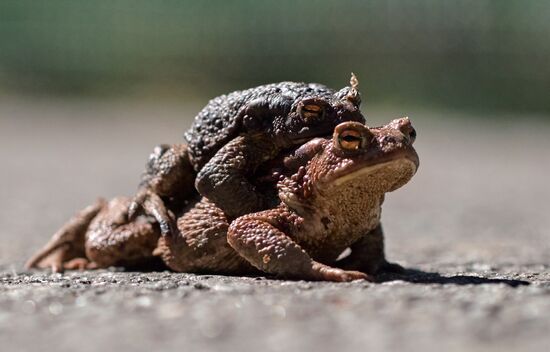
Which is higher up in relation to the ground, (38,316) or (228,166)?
(228,166)

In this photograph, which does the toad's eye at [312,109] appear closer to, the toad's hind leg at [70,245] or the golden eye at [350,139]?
the golden eye at [350,139]

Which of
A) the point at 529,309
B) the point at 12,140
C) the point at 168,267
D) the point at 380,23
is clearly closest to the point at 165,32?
the point at 380,23

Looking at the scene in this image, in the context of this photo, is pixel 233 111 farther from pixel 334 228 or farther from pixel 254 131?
pixel 334 228

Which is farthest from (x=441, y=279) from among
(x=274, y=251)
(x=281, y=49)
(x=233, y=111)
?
(x=281, y=49)

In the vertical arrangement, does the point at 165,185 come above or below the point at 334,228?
above

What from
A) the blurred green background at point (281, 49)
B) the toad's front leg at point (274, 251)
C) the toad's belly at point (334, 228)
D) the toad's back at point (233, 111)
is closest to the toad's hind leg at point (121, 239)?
the toad's back at point (233, 111)

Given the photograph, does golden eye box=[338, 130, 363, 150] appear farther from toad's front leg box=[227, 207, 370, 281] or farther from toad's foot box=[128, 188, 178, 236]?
toad's foot box=[128, 188, 178, 236]

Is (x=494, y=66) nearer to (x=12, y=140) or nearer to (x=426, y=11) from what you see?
(x=426, y=11)
